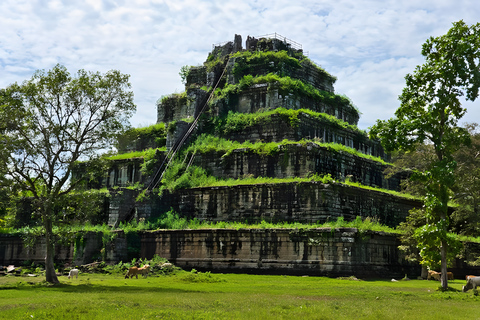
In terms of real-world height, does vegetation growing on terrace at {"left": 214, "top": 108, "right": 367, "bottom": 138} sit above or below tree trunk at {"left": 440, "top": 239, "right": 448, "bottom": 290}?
above

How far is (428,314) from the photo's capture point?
15219 millimetres

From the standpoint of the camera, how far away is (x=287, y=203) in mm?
32375

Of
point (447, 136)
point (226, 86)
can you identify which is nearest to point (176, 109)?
point (226, 86)

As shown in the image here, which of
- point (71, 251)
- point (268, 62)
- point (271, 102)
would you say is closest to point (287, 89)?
point (271, 102)

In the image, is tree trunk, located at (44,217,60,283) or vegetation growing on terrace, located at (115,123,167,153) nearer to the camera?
tree trunk, located at (44,217,60,283)

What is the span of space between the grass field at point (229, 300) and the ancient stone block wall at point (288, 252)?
77.0 inches

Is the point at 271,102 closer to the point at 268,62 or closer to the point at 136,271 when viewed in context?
the point at 268,62

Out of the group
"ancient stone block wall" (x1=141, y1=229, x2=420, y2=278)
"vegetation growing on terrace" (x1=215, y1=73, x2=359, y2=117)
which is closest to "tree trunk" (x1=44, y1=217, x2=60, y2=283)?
"ancient stone block wall" (x1=141, y1=229, x2=420, y2=278)

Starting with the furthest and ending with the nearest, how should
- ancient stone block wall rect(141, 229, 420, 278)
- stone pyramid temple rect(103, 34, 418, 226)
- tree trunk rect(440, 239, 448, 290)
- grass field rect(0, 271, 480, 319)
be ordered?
stone pyramid temple rect(103, 34, 418, 226) → ancient stone block wall rect(141, 229, 420, 278) → tree trunk rect(440, 239, 448, 290) → grass field rect(0, 271, 480, 319)

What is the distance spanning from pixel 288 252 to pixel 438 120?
1095 cm

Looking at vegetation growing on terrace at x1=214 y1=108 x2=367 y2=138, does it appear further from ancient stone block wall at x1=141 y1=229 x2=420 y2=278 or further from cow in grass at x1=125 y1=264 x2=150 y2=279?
cow in grass at x1=125 y1=264 x2=150 y2=279

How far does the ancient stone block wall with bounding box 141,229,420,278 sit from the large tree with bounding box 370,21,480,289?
5.62 m

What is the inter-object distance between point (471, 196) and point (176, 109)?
23928 millimetres

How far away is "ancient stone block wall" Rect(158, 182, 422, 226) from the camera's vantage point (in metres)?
31.5
